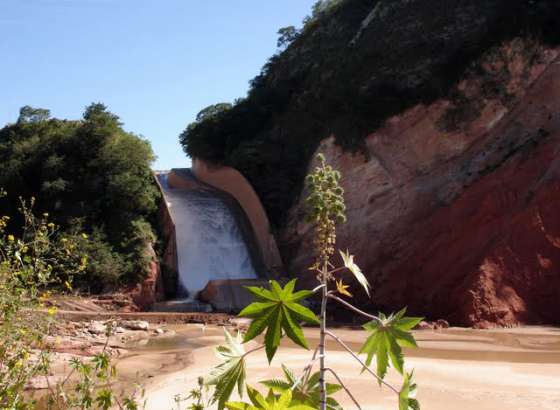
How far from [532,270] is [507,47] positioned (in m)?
9.83

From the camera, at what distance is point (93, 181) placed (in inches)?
1003

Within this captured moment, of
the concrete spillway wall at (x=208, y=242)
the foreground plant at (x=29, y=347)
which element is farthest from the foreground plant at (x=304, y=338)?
the concrete spillway wall at (x=208, y=242)

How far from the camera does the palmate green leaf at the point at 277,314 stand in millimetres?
1945

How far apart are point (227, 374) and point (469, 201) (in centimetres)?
1906

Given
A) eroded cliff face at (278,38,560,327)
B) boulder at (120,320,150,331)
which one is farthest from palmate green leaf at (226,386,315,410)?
boulder at (120,320,150,331)

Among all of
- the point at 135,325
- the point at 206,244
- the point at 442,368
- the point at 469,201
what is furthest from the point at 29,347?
the point at 206,244

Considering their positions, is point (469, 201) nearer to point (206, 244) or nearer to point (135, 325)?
point (135, 325)

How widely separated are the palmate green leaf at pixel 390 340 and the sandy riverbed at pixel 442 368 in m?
5.69

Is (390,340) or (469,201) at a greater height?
(469,201)

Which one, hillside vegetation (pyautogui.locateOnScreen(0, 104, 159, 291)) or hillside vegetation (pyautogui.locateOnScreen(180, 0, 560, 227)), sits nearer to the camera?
hillside vegetation (pyautogui.locateOnScreen(180, 0, 560, 227))

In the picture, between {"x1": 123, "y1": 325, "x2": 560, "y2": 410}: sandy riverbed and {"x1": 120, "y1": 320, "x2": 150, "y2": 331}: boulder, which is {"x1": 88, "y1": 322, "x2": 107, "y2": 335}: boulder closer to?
{"x1": 120, "y1": 320, "x2": 150, "y2": 331}: boulder

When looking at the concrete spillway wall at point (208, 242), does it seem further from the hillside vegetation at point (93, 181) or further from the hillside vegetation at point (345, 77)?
the hillside vegetation at point (345, 77)

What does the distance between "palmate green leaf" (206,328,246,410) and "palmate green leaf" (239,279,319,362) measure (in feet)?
0.29

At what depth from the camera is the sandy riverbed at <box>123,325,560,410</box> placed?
Result: 308 inches
